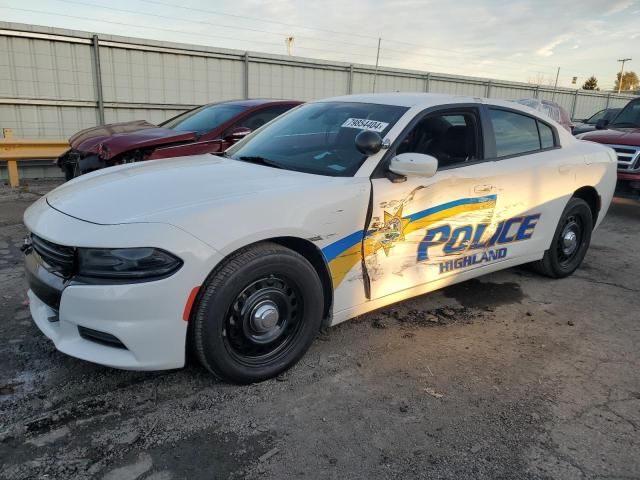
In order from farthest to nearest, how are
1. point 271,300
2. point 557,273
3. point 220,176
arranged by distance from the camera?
point 557,273 < point 220,176 < point 271,300

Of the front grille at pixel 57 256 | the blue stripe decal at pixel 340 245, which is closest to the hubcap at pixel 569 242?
the blue stripe decal at pixel 340 245

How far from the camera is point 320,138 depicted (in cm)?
360

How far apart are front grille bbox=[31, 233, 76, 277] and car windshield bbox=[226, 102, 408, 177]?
56.0 inches

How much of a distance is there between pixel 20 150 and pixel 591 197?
865 cm

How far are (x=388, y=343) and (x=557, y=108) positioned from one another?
1125 centimetres

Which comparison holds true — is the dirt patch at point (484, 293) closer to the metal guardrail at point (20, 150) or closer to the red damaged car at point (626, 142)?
the red damaged car at point (626, 142)

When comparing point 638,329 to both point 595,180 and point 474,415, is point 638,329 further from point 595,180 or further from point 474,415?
point 474,415

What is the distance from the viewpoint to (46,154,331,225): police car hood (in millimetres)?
2578

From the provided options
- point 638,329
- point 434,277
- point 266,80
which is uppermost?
point 266,80

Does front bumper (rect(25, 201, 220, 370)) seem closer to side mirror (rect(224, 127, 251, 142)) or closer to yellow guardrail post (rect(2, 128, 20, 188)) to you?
side mirror (rect(224, 127, 251, 142))

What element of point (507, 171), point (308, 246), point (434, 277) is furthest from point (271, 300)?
point (507, 171)

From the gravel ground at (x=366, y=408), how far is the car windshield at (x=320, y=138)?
3.89 feet

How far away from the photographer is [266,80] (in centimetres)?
1218

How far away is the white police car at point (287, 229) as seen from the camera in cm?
245
